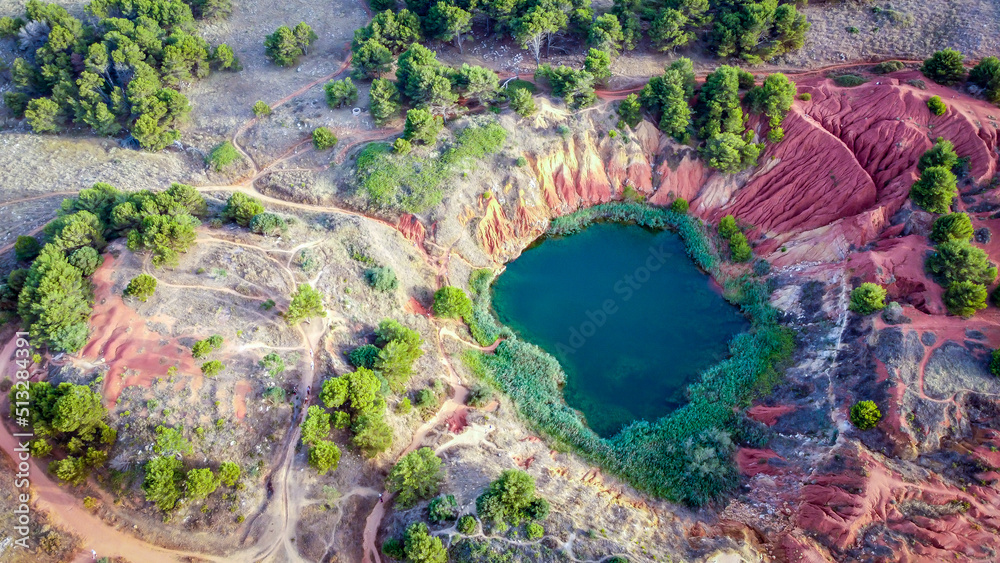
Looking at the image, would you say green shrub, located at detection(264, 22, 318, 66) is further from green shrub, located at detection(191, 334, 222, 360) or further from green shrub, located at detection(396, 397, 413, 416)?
green shrub, located at detection(396, 397, 413, 416)

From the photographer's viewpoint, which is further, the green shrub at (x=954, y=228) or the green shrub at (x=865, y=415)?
the green shrub at (x=954, y=228)

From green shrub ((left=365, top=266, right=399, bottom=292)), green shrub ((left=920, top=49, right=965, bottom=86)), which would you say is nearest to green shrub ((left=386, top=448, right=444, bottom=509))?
green shrub ((left=365, top=266, right=399, bottom=292))

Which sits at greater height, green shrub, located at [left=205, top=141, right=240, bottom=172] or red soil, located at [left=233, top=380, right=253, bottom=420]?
green shrub, located at [left=205, top=141, right=240, bottom=172]

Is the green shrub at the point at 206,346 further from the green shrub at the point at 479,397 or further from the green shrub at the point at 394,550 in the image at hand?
the green shrub at the point at 479,397

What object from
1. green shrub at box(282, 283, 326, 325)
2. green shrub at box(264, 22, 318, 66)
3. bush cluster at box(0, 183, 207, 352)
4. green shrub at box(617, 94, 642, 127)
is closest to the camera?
bush cluster at box(0, 183, 207, 352)

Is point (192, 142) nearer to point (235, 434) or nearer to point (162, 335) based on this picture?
point (162, 335)

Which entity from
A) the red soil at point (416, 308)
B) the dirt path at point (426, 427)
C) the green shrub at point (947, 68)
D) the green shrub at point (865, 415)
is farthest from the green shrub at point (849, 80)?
the red soil at point (416, 308)
